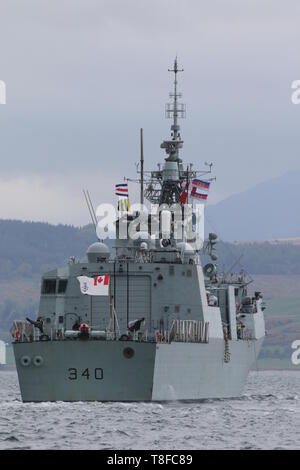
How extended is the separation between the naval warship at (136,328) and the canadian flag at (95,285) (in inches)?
1.8

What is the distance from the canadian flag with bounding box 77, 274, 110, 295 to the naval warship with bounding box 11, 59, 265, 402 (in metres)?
0.04

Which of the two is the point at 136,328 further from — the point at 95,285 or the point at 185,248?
the point at 185,248

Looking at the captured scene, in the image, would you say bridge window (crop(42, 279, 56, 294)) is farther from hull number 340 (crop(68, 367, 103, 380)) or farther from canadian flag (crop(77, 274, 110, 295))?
hull number 340 (crop(68, 367, 103, 380))

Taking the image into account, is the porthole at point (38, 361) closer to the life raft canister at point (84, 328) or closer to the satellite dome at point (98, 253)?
the life raft canister at point (84, 328)

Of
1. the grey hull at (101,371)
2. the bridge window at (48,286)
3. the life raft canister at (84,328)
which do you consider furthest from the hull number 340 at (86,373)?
the bridge window at (48,286)

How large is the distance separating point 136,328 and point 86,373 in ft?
11.4

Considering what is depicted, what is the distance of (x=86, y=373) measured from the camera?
5934 cm

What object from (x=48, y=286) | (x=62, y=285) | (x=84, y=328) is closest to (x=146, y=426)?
(x=84, y=328)

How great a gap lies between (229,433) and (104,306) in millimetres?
17435

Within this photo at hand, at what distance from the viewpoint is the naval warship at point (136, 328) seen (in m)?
59.2

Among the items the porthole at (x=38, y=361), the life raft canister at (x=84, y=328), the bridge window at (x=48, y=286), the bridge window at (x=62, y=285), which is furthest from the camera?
the bridge window at (x=48, y=286)

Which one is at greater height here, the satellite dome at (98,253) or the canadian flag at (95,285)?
the satellite dome at (98,253)

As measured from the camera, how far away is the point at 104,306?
65.2 meters
